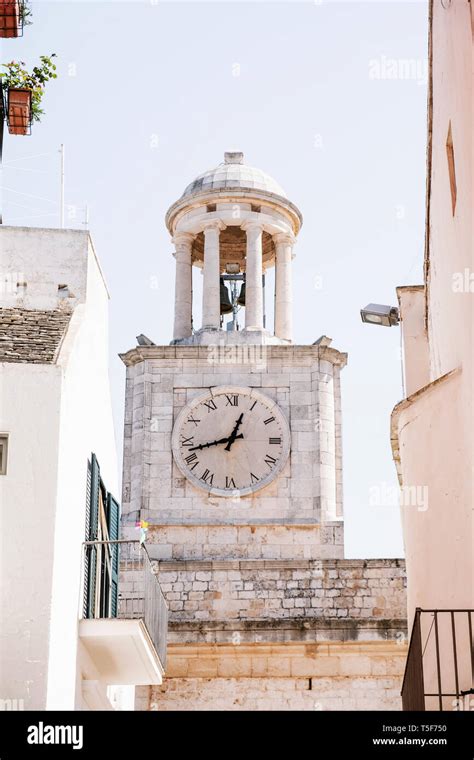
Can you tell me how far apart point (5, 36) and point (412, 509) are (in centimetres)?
884

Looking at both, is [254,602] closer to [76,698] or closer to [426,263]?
[426,263]

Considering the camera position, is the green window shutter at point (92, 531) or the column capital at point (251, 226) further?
the column capital at point (251, 226)

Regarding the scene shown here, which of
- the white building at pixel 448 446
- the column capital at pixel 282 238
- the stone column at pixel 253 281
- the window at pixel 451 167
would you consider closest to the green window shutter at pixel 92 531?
the white building at pixel 448 446

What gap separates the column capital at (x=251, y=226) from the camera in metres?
31.2

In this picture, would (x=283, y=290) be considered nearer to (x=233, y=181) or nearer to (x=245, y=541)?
(x=233, y=181)

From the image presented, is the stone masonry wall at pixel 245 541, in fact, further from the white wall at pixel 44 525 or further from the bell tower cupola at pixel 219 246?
the white wall at pixel 44 525

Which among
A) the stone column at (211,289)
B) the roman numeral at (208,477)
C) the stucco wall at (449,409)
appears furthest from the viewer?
the stone column at (211,289)

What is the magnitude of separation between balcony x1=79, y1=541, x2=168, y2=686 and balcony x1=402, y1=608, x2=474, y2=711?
292cm

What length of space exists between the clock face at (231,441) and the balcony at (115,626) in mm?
11061

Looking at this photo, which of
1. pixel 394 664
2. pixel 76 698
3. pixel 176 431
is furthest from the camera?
pixel 176 431

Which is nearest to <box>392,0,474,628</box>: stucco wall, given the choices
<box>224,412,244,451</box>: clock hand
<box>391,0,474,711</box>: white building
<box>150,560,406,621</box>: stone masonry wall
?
<box>391,0,474,711</box>: white building

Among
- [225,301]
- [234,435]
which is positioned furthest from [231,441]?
[225,301]

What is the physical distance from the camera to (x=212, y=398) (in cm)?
3002
